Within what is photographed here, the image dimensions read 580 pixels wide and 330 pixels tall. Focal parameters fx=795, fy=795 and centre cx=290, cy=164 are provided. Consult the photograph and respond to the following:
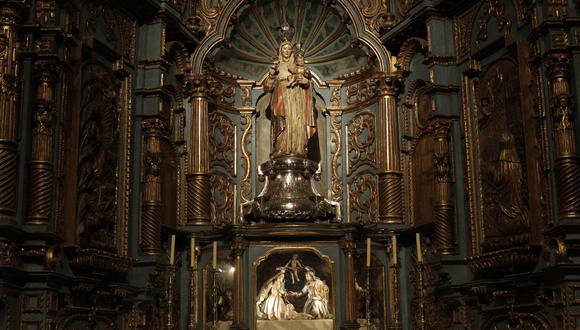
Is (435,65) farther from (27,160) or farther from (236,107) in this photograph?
(27,160)

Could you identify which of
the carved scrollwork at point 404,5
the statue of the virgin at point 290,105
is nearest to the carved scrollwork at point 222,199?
the statue of the virgin at point 290,105

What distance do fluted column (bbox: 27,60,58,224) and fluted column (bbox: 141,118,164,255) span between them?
8.86 ft

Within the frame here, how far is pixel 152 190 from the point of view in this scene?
13586mm

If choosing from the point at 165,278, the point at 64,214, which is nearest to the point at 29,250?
the point at 64,214

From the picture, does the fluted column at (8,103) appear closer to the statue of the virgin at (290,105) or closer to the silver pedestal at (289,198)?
the silver pedestal at (289,198)

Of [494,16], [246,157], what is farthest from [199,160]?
[494,16]

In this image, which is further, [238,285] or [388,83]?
[388,83]

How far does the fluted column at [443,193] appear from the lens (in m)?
13.4

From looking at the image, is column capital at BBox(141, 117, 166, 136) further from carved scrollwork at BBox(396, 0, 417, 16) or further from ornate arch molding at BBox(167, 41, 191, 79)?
carved scrollwork at BBox(396, 0, 417, 16)

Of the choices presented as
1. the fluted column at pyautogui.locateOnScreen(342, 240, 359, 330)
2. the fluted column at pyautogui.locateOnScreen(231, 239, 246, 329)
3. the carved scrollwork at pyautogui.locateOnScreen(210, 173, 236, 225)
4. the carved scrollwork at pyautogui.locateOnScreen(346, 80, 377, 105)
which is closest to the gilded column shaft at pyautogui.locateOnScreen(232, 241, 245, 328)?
the fluted column at pyautogui.locateOnScreen(231, 239, 246, 329)

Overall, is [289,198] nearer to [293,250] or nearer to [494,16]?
[293,250]

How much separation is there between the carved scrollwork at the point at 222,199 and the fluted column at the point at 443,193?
4.25 meters

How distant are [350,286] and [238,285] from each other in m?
1.95

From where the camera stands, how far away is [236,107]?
16.5 m
